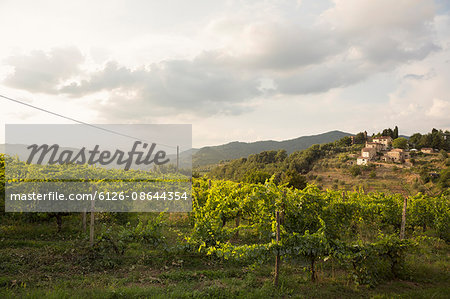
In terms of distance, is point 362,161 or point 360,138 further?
point 360,138

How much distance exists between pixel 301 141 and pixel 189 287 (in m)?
108

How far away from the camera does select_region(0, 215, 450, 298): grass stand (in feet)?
14.7

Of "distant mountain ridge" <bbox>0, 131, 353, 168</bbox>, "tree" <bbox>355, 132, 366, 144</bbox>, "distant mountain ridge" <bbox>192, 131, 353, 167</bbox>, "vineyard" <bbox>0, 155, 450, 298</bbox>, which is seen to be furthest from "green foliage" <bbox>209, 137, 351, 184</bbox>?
"vineyard" <bbox>0, 155, 450, 298</bbox>

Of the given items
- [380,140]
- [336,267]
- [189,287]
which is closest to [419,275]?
[336,267]

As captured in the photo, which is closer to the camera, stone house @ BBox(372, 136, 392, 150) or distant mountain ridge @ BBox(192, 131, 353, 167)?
stone house @ BBox(372, 136, 392, 150)

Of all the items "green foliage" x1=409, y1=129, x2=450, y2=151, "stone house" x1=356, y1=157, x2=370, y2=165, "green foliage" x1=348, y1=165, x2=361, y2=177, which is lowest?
"green foliage" x1=348, y1=165, x2=361, y2=177

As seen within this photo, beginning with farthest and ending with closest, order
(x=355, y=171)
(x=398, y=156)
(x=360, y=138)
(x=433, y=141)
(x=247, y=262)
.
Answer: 1. (x=360, y=138)
2. (x=433, y=141)
3. (x=398, y=156)
4. (x=355, y=171)
5. (x=247, y=262)

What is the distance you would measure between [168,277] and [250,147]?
104761 mm

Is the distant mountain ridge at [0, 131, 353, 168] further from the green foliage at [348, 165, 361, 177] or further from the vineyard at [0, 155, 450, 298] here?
the vineyard at [0, 155, 450, 298]

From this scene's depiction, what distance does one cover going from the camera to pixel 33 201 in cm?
796

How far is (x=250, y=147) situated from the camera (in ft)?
358

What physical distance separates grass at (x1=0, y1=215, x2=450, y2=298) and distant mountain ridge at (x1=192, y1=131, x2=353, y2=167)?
286ft

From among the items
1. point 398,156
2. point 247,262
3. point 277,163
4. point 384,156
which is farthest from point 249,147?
point 247,262

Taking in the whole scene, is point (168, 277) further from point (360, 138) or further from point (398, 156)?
point (360, 138)
